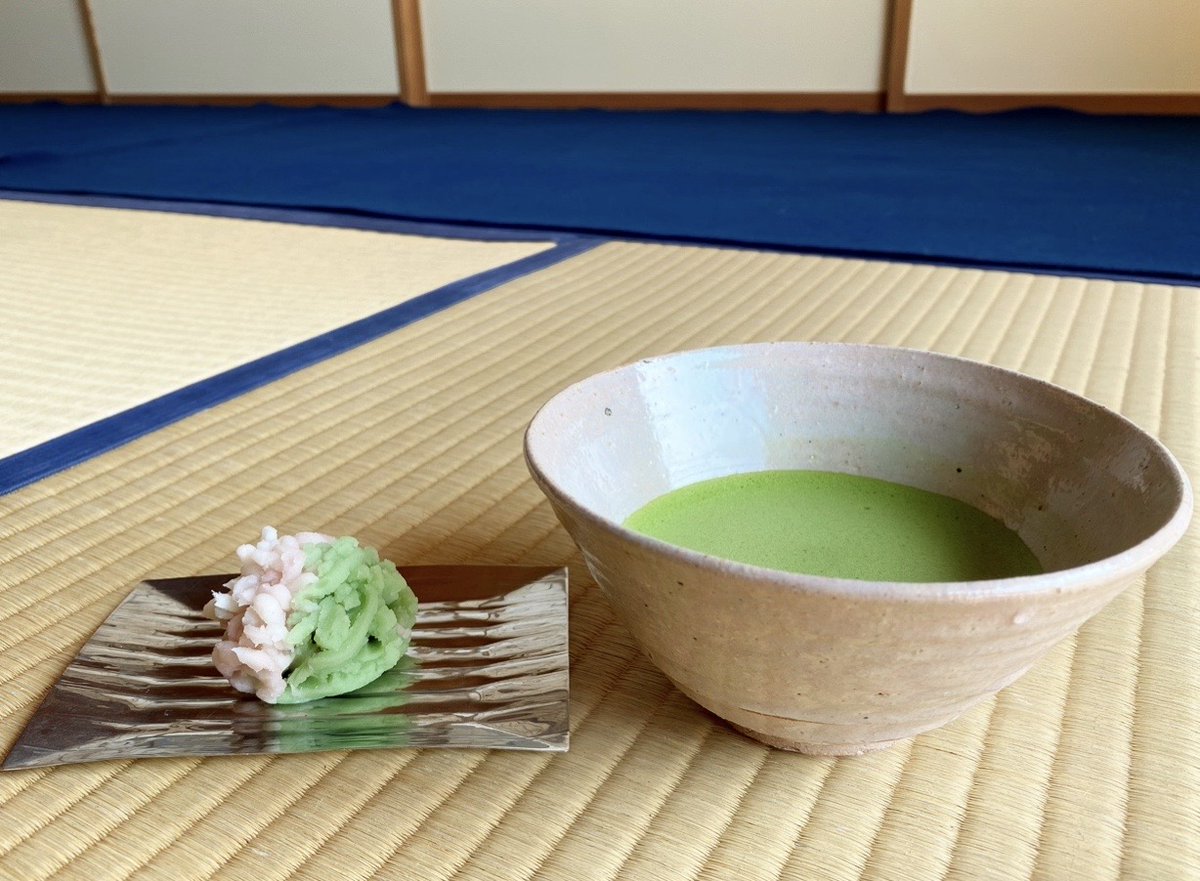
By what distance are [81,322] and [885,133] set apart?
7.28 feet

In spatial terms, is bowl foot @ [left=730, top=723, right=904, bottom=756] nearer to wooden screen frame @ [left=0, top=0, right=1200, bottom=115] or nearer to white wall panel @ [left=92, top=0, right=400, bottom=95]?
wooden screen frame @ [left=0, top=0, right=1200, bottom=115]

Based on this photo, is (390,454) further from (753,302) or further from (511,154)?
(511,154)

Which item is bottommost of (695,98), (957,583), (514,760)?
(695,98)

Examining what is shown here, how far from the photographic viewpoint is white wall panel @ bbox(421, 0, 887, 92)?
3.37 m

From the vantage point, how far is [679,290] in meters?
1.37

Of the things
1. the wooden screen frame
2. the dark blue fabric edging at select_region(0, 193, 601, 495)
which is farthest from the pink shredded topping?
the wooden screen frame

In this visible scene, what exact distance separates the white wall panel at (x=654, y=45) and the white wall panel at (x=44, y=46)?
6.48 ft

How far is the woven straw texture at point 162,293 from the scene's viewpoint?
3.44ft

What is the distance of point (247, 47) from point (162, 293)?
11.4ft

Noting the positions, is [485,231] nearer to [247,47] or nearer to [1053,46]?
[1053,46]

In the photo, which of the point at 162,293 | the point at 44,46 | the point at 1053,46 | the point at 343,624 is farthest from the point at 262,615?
the point at 44,46

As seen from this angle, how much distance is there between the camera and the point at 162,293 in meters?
1.39

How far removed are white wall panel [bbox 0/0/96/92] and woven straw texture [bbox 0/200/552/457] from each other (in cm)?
351

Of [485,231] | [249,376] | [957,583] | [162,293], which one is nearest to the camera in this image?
[957,583]
